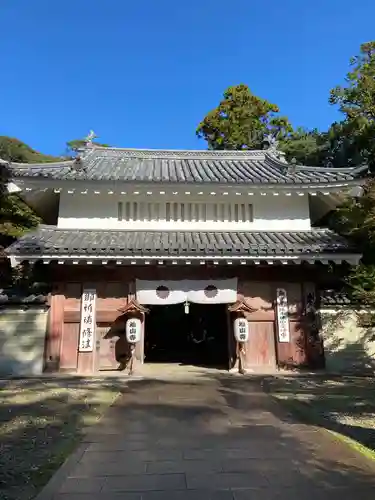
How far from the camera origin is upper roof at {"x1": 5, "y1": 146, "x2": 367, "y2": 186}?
13.4m

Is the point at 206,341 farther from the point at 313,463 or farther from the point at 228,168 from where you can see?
the point at 313,463

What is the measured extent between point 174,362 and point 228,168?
8.24 meters

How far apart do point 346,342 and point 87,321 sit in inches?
314

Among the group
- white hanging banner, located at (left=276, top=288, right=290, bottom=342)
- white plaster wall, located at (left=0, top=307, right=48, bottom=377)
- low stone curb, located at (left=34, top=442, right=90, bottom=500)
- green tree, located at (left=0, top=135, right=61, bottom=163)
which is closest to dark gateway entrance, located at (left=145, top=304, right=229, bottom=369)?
white hanging banner, located at (left=276, top=288, right=290, bottom=342)

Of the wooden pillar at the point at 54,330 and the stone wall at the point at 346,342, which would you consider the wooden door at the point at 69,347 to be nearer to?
the wooden pillar at the point at 54,330

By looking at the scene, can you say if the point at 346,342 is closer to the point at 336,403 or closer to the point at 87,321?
the point at 336,403

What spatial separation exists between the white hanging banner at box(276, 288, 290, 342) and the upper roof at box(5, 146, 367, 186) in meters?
3.74

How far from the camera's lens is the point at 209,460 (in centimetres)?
465

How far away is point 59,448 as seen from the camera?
4.99 m

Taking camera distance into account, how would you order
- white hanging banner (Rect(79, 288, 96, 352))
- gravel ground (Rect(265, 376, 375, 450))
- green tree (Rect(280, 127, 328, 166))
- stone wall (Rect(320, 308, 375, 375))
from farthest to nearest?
1. green tree (Rect(280, 127, 328, 166))
2. stone wall (Rect(320, 308, 375, 375))
3. white hanging banner (Rect(79, 288, 96, 352))
4. gravel ground (Rect(265, 376, 375, 450))

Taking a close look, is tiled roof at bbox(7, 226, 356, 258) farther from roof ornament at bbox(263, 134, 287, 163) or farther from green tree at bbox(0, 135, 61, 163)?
green tree at bbox(0, 135, 61, 163)

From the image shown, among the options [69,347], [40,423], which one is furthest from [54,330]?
[40,423]

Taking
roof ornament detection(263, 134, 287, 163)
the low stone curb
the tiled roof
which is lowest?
the low stone curb

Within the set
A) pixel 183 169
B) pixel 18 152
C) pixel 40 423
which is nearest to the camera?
pixel 40 423
